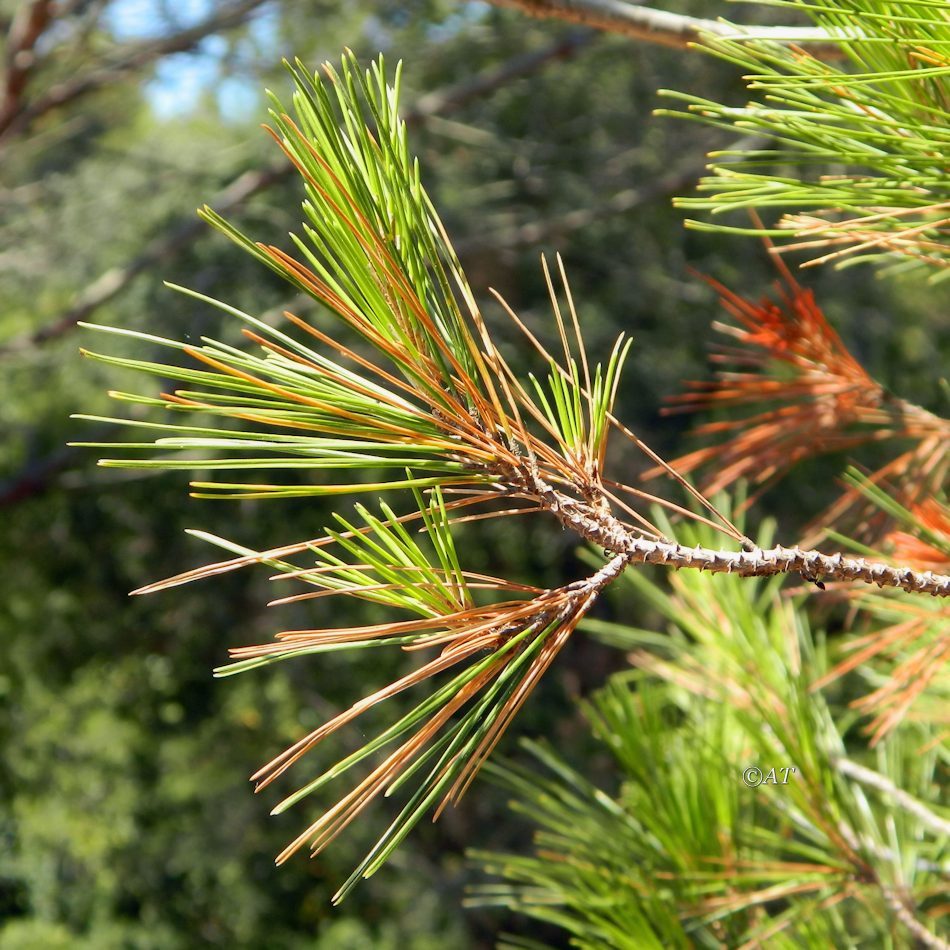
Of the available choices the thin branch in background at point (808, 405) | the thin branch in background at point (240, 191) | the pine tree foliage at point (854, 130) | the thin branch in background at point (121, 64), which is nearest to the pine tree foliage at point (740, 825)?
the thin branch in background at point (808, 405)

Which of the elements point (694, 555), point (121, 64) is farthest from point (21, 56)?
point (694, 555)

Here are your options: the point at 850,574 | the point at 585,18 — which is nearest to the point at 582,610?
the point at 850,574

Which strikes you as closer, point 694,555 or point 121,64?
point 694,555

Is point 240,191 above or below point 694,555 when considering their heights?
below

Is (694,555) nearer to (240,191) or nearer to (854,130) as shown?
(854,130)

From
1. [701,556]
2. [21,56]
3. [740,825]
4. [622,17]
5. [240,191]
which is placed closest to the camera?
→ [701,556]

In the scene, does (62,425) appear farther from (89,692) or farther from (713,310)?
(713,310)

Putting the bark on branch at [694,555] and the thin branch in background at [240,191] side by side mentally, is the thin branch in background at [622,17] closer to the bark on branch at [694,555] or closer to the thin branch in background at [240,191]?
the bark on branch at [694,555]

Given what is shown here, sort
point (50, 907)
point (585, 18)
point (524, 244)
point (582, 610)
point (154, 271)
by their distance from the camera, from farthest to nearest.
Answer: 1. point (50, 907)
2. point (524, 244)
3. point (154, 271)
4. point (585, 18)
5. point (582, 610)
